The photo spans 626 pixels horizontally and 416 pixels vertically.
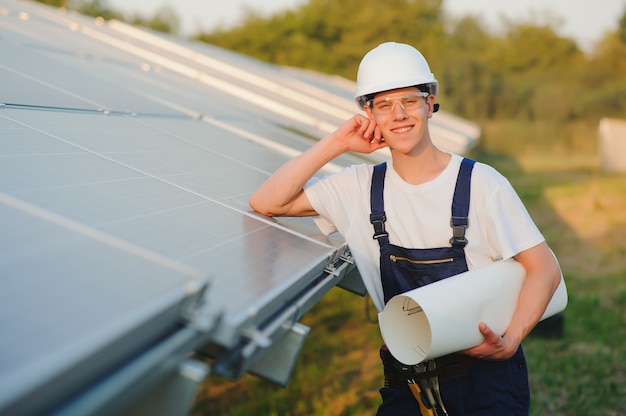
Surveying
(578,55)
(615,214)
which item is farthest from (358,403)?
(578,55)

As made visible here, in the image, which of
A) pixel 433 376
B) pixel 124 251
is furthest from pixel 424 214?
pixel 124 251

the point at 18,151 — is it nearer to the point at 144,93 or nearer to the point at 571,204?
the point at 144,93

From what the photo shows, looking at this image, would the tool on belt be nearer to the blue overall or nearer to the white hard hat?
the blue overall

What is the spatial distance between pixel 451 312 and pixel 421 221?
0.43 metres

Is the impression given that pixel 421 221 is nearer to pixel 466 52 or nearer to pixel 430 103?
pixel 430 103

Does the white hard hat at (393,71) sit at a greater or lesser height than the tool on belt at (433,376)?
greater

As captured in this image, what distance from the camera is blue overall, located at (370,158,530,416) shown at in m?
2.56

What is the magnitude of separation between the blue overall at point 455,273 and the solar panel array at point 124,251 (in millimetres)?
222

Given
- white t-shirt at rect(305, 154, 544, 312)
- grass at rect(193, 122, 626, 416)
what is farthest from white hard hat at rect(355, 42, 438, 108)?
grass at rect(193, 122, 626, 416)

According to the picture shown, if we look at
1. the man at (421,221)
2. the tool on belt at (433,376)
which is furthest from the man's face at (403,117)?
the tool on belt at (433,376)

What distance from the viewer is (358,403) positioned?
5.34 metres

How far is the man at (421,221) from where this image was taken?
249cm

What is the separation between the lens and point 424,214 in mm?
2623

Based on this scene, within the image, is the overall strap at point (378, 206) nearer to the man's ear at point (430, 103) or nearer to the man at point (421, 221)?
the man at point (421, 221)
